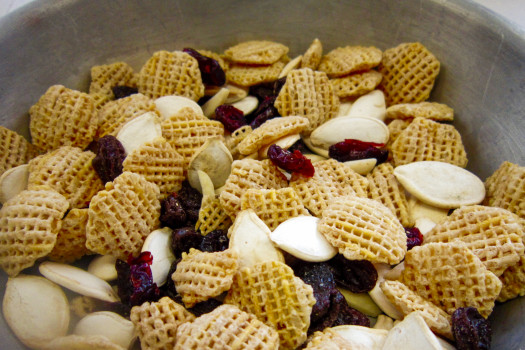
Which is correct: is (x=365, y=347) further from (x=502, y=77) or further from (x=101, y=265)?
(x=502, y=77)

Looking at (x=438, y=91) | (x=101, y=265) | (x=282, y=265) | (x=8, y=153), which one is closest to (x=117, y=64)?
(x=8, y=153)

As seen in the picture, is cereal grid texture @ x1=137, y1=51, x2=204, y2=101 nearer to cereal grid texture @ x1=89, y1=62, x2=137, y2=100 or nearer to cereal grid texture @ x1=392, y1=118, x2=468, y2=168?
cereal grid texture @ x1=89, y1=62, x2=137, y2=100

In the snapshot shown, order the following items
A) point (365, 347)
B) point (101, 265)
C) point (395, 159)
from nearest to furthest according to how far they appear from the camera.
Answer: point (365, 347) < point (101, 265) < point (395, 159)

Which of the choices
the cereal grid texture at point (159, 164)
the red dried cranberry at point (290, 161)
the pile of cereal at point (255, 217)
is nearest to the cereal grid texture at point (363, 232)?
the pile of cereal at point (255, 217)

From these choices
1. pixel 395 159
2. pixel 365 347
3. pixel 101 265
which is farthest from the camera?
pixel 395 159

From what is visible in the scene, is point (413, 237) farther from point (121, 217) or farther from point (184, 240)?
point (121, 217)

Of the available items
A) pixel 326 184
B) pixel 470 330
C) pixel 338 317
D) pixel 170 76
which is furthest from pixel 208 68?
A: pixel 470 330

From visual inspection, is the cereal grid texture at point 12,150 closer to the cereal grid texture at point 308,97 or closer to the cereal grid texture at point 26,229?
the cereal grid texture at point 26,229
